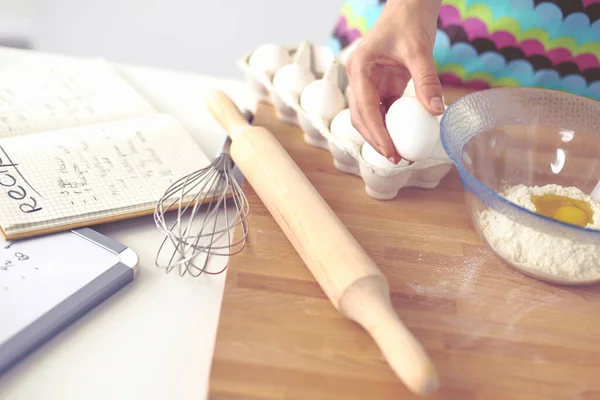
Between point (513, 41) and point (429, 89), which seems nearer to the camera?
point (429, 89)

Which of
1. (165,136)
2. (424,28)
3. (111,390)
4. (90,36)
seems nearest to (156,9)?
(90,36)

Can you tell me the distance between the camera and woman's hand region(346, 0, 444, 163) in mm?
712

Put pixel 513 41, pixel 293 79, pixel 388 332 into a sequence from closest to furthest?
1. pixel 388 332
2. pixel 293 79
3. pixel 513 41

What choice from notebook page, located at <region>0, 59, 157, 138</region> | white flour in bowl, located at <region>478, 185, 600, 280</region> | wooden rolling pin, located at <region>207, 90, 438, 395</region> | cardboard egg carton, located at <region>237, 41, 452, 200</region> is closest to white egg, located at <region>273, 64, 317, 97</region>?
cardboard egg carton, located at <region>237, 41, 452, 200</region>

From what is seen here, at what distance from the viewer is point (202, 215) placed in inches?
30.8

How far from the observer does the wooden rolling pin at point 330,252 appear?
0.53 metres

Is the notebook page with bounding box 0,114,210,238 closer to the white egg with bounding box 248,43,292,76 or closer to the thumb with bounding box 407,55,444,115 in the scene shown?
the white egg with bounding box 248,43,292,76

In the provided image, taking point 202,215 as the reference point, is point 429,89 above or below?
above

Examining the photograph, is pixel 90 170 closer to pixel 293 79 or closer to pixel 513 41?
pixel 293 79

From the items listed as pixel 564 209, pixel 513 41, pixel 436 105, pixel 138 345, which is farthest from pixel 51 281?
pixel 513 41

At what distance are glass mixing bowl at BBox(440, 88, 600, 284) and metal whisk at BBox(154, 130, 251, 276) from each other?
269 millimetres

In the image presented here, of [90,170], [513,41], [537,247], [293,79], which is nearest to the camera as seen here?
[537,247]

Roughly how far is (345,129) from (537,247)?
0.28 metres

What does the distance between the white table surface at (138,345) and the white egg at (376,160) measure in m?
0.22
